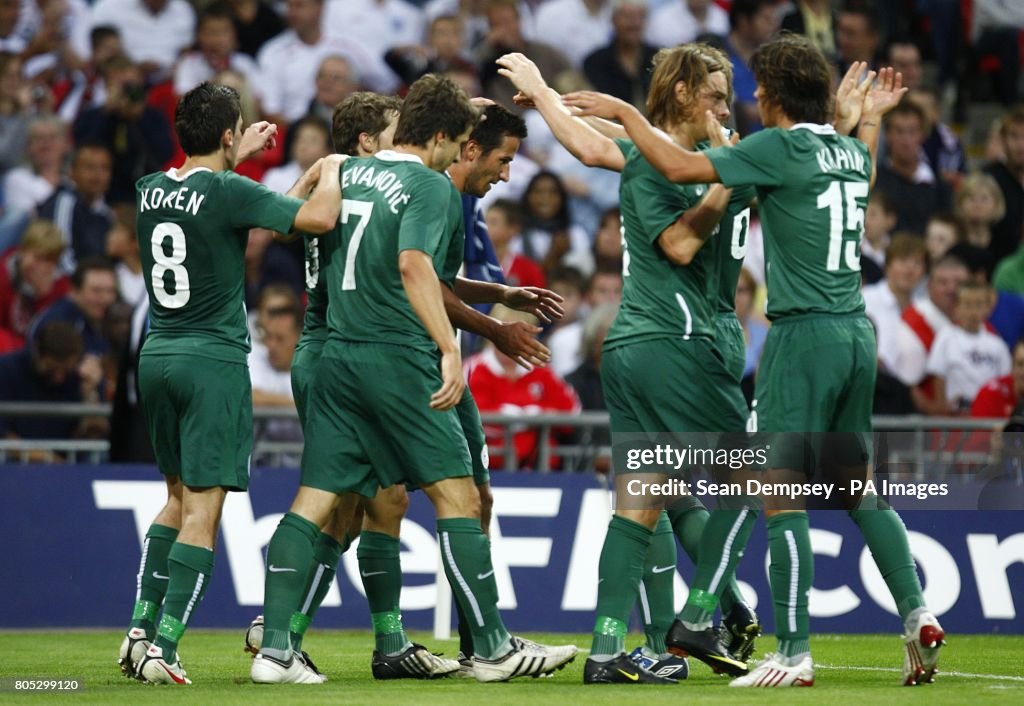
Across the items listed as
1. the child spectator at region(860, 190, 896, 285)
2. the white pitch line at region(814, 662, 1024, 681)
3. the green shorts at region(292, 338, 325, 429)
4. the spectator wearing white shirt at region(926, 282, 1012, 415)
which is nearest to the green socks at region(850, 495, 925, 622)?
the white pitch line at region(814, 662, 1024, 681)

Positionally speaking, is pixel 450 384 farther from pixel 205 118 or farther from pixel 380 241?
pixel 205 118

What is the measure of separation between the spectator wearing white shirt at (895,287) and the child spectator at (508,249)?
2.70 m

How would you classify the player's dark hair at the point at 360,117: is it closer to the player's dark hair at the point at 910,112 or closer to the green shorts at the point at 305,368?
the green shorts at the point at 305,368

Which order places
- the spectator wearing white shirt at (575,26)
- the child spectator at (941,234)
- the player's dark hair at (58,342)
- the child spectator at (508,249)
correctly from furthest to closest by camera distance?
the spectator wearing white shirt at (575,26)
the child spectator at (941,234)
the child spectator at (508,249)
the player's dark hair at (58,342)

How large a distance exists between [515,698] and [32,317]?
835cm

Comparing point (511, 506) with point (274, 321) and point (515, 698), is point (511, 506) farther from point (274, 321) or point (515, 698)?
point (515, 698)

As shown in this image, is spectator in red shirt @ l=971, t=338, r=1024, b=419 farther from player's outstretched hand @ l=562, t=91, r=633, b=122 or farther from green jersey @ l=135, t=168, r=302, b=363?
green jersey @ l=135, t=168, r=302, b=363

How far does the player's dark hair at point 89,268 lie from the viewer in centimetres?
1297

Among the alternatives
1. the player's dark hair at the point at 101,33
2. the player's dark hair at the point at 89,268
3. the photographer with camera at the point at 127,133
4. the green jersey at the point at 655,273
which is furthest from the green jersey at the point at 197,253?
the player's dark hair at the point at 101,33

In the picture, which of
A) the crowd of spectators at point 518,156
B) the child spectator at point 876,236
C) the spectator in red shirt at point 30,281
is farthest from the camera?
the child spectator at point 876,236

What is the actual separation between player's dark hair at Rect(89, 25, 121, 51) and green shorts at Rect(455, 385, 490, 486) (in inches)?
361

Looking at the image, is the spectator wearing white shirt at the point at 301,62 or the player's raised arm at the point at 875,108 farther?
the spectator wearing white shirt at the point at 301,62

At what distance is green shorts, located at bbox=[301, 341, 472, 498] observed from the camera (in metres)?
6.97

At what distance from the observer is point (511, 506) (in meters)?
11.0
